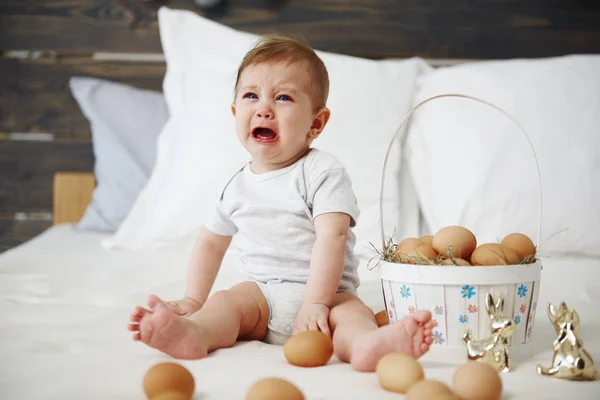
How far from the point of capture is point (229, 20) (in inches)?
89.3

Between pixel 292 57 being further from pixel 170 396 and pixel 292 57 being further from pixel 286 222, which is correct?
pixel 170 396

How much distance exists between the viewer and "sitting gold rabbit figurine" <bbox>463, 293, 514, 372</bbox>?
83 cm

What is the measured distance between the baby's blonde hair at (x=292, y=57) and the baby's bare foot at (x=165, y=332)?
1.46 ft

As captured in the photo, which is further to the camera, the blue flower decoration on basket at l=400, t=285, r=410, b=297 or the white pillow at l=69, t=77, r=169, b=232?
the white pillow at l=69, t=77, r=169, b=232

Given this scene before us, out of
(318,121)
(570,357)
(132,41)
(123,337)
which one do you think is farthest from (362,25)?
(570,357)

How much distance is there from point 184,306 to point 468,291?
44cm

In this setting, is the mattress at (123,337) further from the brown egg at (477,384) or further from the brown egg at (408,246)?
the brown egg at (408,246)

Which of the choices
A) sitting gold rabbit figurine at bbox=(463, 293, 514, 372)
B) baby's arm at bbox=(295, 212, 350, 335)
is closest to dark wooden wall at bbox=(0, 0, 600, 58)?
baby's arm at bbox=(295, 212, 350, 335)

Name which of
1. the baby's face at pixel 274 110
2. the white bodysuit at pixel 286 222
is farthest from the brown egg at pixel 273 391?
the baby's face at pixel 274 110

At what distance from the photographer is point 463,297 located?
940 millimetres

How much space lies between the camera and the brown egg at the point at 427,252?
101cm

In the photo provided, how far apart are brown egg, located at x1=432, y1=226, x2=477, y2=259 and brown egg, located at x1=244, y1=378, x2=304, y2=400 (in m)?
0.42

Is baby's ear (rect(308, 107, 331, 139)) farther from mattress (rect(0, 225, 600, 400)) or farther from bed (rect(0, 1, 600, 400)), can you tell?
mattress (rect(0, 225, 600, 400))

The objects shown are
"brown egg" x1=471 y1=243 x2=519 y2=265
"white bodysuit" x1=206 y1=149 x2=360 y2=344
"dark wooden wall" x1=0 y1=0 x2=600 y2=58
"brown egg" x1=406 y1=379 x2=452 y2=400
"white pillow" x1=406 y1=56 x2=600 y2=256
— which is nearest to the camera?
"brown egg" x1=406 y1=379 x2=452 y2=400
